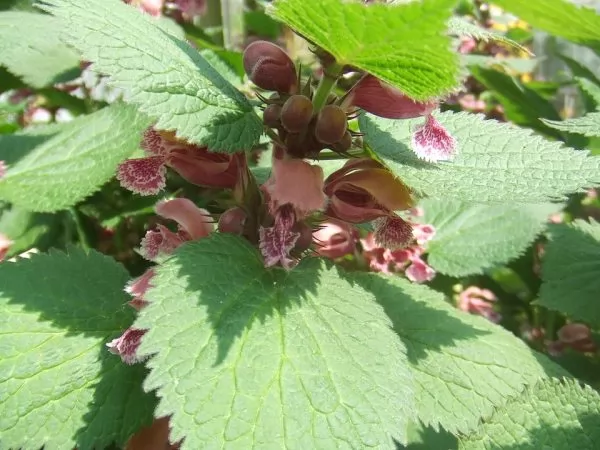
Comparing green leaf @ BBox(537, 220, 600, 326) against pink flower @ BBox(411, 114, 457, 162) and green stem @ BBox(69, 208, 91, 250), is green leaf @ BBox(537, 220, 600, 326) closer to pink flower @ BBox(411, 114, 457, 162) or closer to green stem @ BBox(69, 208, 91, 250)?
pink flower @ BBox(411, 114, 457, 162)

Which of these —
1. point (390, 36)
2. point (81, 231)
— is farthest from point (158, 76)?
point (81, 231)

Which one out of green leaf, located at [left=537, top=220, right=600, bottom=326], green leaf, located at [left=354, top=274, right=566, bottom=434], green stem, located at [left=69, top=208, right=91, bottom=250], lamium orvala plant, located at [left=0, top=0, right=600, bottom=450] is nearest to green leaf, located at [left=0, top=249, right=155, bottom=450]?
lamium orvala plant, located at [left=0, top=0, right=600, bottom=450]

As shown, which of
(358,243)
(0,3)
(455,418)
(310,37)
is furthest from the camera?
(0,3)

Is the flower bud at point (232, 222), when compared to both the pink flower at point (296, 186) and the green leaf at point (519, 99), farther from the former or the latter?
the green leaf at point (519, 99)

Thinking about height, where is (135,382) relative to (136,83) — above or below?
below

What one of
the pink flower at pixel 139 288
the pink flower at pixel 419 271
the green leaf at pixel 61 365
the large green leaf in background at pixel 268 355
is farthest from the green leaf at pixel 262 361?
the pink flower at pixel 419 271

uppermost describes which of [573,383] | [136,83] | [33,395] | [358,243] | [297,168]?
[136,83]

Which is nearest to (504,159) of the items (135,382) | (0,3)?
(135,382)

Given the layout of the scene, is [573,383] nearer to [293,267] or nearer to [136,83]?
[293,267]
